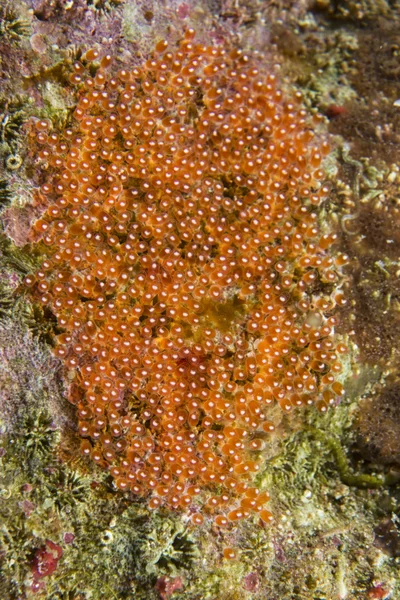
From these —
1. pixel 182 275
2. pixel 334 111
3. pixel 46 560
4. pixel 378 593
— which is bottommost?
pixel 46 560

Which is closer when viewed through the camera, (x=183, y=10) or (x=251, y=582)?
(x=251, y=582)

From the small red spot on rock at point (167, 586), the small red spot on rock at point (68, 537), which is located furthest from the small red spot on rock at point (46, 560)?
the small red spot on rock at point (167, 586)

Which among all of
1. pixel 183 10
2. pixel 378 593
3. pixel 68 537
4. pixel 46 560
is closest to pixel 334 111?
pixel 183 10

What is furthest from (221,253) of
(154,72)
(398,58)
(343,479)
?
(398,58)

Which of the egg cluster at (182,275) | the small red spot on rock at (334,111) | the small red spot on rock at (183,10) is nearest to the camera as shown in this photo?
the egg cluster at (182,275)

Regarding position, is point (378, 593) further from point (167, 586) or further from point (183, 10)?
point (183, 10)

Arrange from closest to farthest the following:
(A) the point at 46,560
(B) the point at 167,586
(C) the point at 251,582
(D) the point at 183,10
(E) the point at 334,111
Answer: (A) the point at 46,560 → (B) the point at 167,586 → (C) the point at 251,582 → (D) the point at 183,10 → (E) the point at 334,111

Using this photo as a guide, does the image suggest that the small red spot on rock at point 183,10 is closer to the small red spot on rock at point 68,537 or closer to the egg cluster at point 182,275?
the egg cluster at point 182,275

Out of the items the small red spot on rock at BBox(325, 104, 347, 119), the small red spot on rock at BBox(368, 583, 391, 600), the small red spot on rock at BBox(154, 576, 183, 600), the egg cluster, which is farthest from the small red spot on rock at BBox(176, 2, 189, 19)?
the small red spot on rock at BBox(368, 583, 391, 600)
